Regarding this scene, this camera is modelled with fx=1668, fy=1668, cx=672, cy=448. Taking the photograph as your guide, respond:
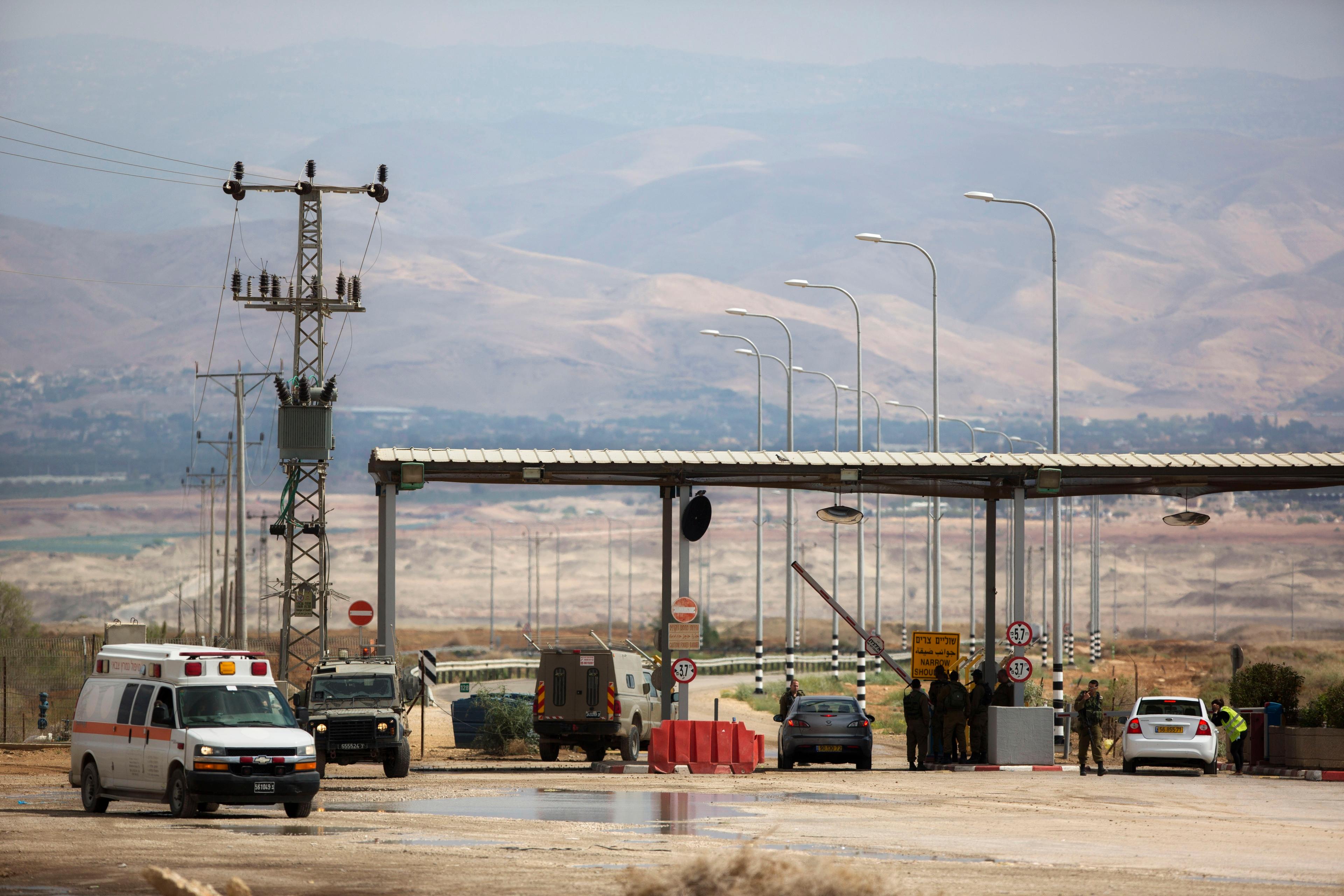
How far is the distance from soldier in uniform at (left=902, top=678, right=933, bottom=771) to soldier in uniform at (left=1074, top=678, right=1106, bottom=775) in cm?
271

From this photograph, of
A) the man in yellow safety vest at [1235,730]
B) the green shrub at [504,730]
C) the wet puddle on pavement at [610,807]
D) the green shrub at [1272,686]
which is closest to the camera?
the wet puddle on pavement at [610,807]

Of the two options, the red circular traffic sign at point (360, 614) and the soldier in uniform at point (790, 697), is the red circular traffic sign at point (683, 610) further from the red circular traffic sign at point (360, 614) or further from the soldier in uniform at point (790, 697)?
the red circular traffic sign at point (360, 614)

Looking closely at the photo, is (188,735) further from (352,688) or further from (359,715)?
(352,688)

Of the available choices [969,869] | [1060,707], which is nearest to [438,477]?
[1060,707]

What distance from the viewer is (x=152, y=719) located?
20516 millimetres

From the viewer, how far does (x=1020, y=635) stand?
3030 centimetres

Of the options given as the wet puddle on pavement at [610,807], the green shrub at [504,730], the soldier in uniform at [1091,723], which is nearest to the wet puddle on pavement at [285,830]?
the wet puddle on pavement at [610,807]

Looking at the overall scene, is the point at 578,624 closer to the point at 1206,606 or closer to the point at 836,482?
the point at 1206,606

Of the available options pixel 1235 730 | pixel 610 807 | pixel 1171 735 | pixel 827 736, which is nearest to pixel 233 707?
pixel 610 807

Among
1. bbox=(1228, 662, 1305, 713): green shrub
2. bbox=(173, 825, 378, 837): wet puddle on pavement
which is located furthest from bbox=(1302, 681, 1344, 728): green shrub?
bbox=(173, 825, 378, 837): wet puddle on pavement

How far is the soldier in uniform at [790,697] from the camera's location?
32.2 metres

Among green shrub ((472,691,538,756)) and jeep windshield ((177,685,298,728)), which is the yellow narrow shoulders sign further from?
jeep windshield ((177,685,298,728))

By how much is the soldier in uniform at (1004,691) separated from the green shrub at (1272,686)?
4.93 metres

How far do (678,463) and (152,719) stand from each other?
12.5 meters
